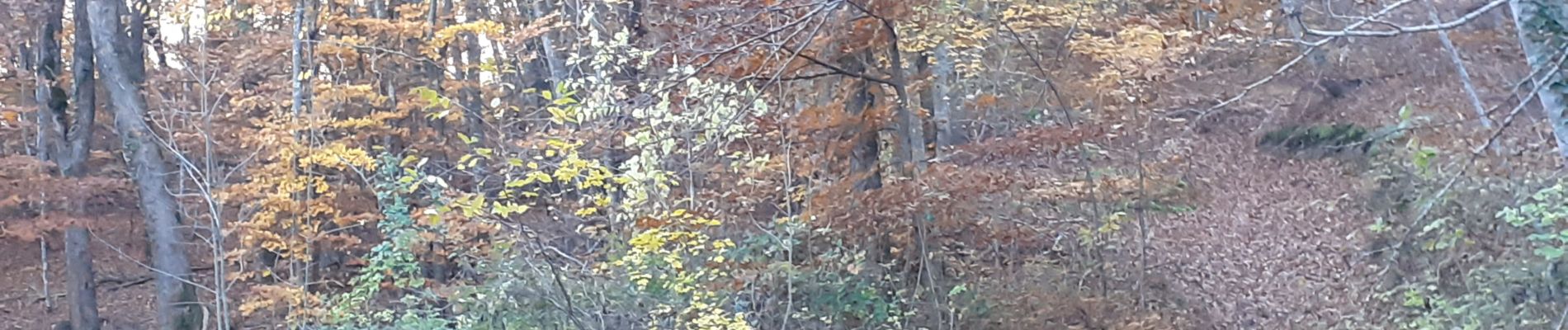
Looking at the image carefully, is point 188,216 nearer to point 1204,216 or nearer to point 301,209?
point 301,209

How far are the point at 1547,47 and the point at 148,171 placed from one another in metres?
12.2

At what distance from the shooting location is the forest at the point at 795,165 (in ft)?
27.4

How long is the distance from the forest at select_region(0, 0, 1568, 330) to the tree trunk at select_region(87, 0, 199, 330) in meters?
0.03

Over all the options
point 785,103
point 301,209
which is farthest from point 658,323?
point 301,209

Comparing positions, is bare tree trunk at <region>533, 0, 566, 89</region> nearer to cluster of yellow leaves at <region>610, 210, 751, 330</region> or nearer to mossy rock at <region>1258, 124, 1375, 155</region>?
cluster of yellow leaves at <region>610, 210, 751, 330</region>

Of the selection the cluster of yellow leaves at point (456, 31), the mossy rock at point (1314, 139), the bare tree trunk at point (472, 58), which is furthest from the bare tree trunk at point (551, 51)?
the mossy rock at point (1314, 139)

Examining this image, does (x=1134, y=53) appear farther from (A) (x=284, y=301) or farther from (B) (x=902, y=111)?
(A) (x=284, y=301)

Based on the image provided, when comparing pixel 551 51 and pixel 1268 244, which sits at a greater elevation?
pixel 551 51

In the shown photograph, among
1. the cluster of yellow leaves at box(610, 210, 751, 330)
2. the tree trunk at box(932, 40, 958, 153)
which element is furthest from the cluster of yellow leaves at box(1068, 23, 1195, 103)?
the cluster of yellow leaves at box(610, 210, 751, 330)

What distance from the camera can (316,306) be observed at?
11797mm

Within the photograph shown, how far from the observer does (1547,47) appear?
4.40m

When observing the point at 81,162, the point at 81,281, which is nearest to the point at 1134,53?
the point at 81,162

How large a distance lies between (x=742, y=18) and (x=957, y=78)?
6.65m

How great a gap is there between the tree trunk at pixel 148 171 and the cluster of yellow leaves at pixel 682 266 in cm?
650
